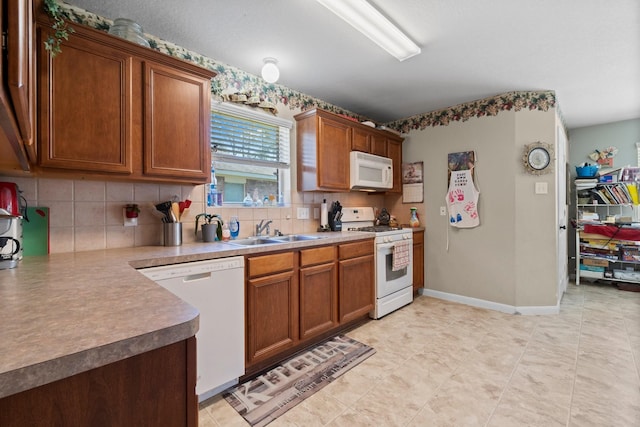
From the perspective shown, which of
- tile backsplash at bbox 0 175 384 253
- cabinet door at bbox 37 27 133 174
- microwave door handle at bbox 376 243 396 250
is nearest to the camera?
cabinet door at bbox 37 27 133 174

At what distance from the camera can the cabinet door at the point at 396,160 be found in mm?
3722

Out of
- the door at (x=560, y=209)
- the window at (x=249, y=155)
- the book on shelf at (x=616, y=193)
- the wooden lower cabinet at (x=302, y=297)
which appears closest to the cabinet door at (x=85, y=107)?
the window at (x=249, y=155)

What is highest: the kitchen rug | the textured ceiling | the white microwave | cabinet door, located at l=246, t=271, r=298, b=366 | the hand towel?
the textured ceiling

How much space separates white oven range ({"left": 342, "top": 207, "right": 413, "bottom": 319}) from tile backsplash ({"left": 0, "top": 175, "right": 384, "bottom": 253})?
1.51m

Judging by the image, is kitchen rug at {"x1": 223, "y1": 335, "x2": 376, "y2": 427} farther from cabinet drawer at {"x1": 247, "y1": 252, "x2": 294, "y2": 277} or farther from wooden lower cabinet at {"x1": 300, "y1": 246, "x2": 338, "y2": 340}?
cabinet drawer at {"x1": 247, "y1": 252, "x2": 294, "y2": 277}

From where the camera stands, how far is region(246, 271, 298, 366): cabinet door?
1912mm

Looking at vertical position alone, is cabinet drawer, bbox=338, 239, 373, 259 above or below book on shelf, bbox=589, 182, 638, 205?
below

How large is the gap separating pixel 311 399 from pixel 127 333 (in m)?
1.49

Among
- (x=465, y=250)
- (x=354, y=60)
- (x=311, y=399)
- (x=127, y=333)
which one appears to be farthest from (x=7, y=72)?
(x=465, y=250)

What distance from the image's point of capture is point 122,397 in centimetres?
61

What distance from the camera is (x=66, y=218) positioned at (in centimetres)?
176

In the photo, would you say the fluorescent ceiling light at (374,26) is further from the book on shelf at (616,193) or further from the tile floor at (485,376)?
the book on shelf at (616,193)

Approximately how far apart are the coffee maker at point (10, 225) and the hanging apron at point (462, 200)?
3.69 metres

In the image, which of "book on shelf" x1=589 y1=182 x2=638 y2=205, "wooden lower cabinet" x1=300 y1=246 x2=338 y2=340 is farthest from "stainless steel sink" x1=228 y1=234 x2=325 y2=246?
"book on shelf" x1=589 y1=182 x2=638 y2=205
